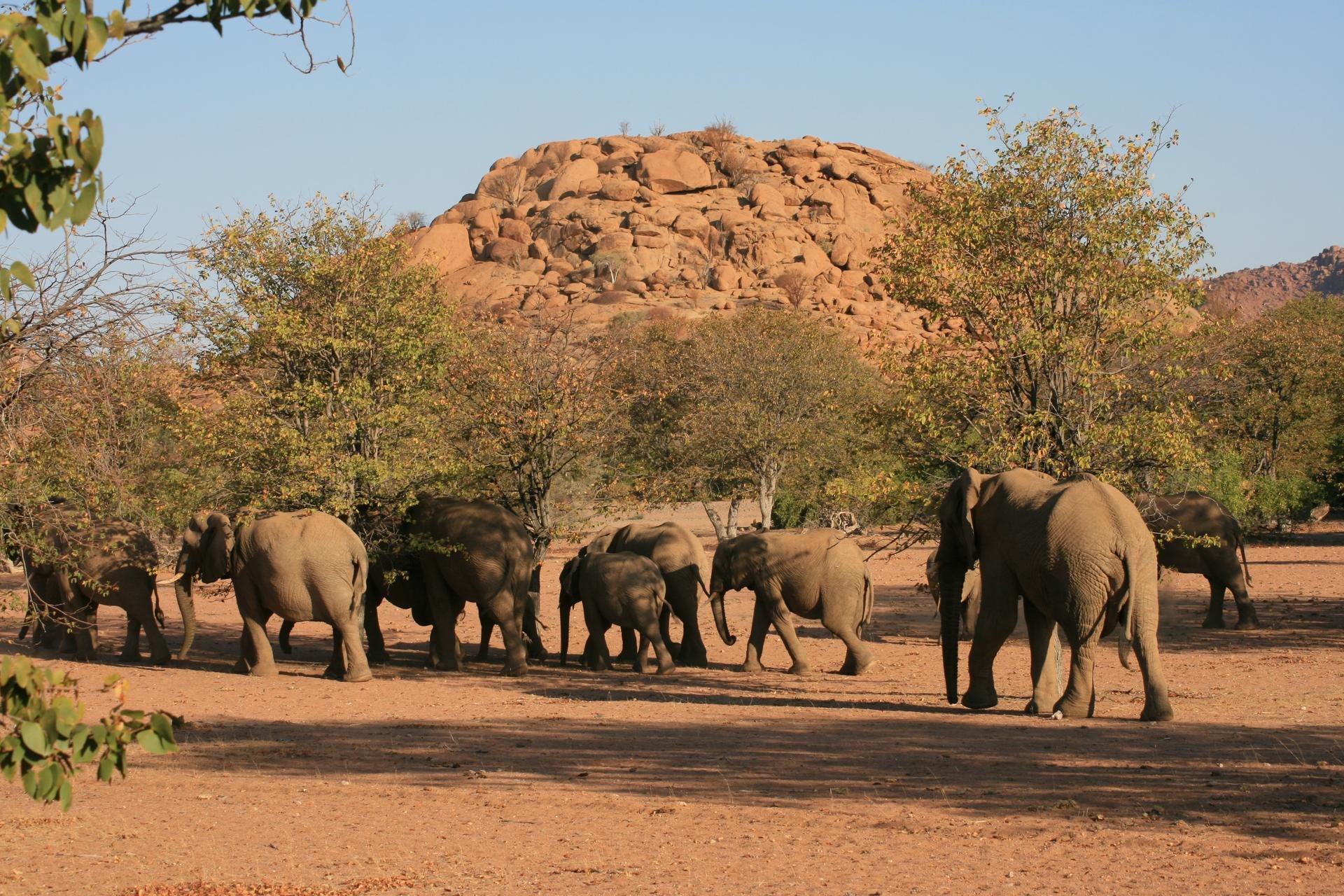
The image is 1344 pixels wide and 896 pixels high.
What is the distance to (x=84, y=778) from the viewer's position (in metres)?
11.4

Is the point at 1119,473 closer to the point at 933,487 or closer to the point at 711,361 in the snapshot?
the point at 933,487

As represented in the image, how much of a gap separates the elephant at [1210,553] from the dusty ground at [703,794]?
4.69 meters

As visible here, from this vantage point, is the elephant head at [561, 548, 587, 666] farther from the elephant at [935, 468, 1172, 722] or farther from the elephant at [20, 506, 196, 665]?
the elephant at [935, 468, 1172, 722]

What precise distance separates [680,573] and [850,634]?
8.71 ft

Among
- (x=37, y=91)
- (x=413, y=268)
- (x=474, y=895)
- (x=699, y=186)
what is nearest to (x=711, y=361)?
(x=413, y=268)

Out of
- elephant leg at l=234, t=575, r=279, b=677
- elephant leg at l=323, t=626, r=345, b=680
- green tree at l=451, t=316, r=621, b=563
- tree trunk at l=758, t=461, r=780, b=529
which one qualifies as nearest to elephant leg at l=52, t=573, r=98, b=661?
elephant leg at l=234, t=575, r=279, b=677

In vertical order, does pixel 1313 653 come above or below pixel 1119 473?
below

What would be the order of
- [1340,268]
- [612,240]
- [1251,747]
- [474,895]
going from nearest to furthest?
[474,895] → [1251,747] → [612,240] → [1340,268]

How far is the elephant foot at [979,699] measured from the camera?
45.4 feet

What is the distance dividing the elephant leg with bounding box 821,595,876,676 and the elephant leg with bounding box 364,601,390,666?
633cm

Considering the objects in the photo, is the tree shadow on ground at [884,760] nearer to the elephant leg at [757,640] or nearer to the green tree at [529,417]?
the elephant leg at [757,640]

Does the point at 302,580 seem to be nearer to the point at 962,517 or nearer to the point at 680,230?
the point at 962,517

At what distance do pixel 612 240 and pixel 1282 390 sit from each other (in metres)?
67.3

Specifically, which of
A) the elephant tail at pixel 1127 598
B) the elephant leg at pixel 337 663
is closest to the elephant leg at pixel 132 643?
the elephant leg at pixel 337 663
